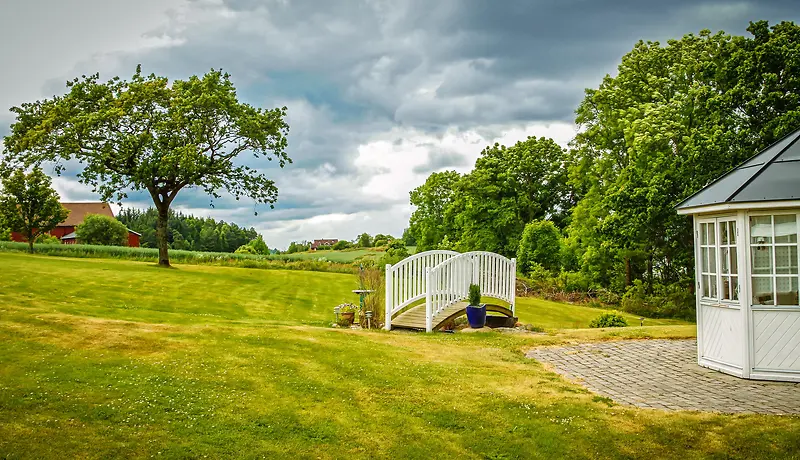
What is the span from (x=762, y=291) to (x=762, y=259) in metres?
0.53

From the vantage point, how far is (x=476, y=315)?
15.7m

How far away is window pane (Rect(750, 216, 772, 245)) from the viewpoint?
9.58 meters

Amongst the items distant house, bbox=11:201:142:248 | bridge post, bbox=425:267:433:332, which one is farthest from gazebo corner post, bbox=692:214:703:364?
distant house, bbox=11:201:142:248

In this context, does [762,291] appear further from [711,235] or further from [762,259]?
[711,235]

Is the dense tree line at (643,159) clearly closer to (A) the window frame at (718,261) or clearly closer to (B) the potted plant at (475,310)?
(B) the potted plant at (475,310)

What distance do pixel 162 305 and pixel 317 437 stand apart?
1422 cm

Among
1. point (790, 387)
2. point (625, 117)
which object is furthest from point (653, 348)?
point (625, 117)

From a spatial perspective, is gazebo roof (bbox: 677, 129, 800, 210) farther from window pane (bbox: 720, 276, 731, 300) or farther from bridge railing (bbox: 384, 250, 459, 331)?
bridge railing (bbox: 384, 250, 459, 331)

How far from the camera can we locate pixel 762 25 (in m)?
21.8

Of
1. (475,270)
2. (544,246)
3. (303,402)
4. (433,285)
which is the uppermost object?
(544,246)

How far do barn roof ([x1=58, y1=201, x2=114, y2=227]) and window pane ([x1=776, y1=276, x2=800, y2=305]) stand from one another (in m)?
78.3

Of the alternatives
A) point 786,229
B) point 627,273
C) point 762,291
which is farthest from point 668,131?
point 762,291

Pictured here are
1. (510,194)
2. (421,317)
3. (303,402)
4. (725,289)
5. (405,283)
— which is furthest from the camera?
(510,194)

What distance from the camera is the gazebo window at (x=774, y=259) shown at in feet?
30.9
